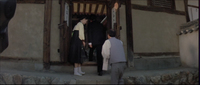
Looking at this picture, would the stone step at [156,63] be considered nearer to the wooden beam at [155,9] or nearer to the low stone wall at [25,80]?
the wooden beam at [155,9]

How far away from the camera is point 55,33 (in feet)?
18.0

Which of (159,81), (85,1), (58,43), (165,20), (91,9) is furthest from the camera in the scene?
(91,9)

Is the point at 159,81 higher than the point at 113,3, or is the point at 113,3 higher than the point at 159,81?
the point at 113,3

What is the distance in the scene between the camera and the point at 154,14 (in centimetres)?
658

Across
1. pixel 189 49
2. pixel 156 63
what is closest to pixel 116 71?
pixel 156 63

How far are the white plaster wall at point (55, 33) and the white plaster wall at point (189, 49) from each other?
17.6 ft

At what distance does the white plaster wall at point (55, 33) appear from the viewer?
5.39 m

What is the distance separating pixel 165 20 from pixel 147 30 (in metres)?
1.13

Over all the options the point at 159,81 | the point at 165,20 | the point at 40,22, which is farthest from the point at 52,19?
the point at 165,20

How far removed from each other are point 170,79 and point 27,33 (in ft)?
17.2

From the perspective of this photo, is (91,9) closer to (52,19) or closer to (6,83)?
(52,19)

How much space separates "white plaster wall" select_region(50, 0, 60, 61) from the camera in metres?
5.39

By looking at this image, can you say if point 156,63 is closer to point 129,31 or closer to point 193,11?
point 129,31

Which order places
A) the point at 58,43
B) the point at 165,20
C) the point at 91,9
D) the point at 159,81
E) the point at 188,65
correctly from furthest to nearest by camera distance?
the point at 91,9, the point at 165,20, the point at 188,65, the point at 58,43, the point at 159,81
